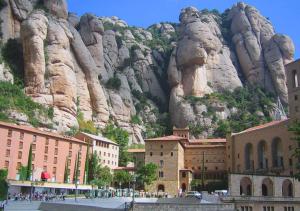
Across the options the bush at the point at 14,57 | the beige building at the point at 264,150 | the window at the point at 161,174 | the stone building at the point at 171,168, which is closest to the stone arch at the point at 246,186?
the beige building at the point at 264,150

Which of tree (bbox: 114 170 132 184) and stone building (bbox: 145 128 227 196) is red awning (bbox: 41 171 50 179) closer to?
tree (bbox: 114 170 132 184)

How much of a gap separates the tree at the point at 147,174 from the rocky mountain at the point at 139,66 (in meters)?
19.1

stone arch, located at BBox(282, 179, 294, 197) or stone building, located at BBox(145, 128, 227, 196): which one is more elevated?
stone building, located at BBox(145, 128, 227, 196)

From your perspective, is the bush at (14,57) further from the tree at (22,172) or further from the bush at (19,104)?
the tree at (22,172)

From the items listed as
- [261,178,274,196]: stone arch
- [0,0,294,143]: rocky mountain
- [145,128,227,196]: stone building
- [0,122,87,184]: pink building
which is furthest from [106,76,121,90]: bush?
[261,178,274,196]: stone arch

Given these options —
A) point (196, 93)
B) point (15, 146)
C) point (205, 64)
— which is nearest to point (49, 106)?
point (15, 146)

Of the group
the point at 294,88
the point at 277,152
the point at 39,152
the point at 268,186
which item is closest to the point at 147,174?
the point at 39,152

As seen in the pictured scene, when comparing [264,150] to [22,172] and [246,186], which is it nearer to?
[246,186]

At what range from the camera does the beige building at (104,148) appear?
7488 centimetres

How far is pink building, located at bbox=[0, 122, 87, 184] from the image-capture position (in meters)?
57.2

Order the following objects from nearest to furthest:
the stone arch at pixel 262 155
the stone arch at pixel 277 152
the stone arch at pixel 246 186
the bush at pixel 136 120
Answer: the stone arch at pixel 246 186
the stone arch at pixel 277 152
the stone arch at pixel 262 155
the bush at pixel 136 120

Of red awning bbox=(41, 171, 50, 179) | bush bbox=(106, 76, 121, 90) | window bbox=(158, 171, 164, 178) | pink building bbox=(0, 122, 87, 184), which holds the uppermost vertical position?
bush bbox=(106, 76, 121, 90)

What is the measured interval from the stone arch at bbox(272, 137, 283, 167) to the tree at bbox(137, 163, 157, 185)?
895 inches

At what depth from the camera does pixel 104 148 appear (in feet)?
259
